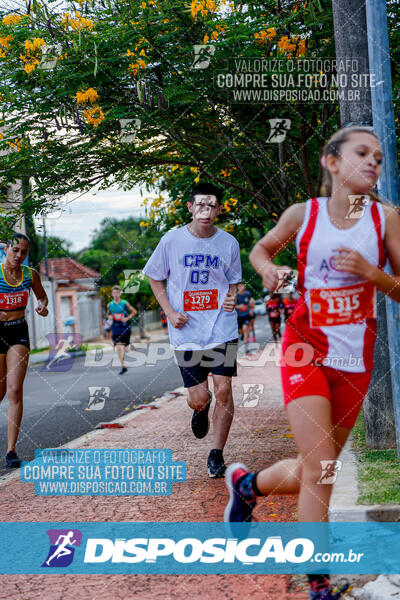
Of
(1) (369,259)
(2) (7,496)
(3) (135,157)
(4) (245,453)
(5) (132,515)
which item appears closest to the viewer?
(1) (369,259)

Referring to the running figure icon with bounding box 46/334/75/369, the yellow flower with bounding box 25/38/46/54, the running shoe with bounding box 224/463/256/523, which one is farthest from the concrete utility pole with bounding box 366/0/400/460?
the running figure icon with bounding box 46/334/75/369

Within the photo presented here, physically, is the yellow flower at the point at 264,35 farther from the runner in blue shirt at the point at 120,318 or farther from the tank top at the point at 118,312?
the tank top at the point at 118,312

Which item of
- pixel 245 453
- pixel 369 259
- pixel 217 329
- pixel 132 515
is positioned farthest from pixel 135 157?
pixel 369 259

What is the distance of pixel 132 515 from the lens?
14.9 feet

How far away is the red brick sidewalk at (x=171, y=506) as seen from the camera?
3307 mm

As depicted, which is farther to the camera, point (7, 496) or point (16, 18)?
point (16, 18)

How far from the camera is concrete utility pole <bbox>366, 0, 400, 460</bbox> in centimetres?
480

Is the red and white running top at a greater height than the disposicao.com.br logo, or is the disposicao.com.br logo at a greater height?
the red and white running top

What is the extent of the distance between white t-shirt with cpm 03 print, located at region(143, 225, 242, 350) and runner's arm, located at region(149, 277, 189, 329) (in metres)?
0.05

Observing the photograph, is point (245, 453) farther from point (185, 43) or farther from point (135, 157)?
point (185, 43)

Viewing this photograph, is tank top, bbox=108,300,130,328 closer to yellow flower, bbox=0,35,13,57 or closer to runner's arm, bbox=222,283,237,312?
yellow flower, bbox=0,35,13,57

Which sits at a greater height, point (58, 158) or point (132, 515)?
point (58, 158)

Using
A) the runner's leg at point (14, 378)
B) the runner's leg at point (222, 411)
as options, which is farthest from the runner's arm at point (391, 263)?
the runner's leg at point (14, 378)

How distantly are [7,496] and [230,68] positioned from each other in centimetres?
373
